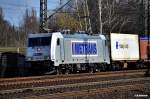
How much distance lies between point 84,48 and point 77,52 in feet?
2.66

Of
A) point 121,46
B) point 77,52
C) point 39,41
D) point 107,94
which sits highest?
point 39,41

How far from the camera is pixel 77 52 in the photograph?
3212 centimetres

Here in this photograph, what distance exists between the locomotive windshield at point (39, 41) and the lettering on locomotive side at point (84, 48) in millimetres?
2302

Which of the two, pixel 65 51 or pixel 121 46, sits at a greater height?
pixel 121 46

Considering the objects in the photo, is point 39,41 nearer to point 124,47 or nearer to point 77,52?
point 77,52

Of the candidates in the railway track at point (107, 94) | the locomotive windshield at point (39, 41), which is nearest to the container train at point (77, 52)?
the locomotive windshield at point (39, 41)

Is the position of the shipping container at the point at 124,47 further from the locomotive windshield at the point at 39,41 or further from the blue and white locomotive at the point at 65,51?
the locomotive windshield at the point at 39,41

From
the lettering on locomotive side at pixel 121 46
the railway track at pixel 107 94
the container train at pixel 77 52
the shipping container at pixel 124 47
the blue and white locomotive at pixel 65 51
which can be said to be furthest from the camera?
the lettering on locomotive side at pixel 121 46

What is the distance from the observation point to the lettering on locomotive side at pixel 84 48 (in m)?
31.9

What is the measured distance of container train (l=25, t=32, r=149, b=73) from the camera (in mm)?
30219

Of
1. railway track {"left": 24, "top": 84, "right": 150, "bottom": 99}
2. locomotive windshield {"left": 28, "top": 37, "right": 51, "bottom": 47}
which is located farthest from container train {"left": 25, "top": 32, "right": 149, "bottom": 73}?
railway track {"left": 24, "top": 84, "right": 150, "bottom": 99}

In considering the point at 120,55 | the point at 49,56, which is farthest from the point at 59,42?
the point at 120,55

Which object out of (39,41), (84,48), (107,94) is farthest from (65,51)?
A: (107,94)

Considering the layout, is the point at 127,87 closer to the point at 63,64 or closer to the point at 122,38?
the point at 63,64
